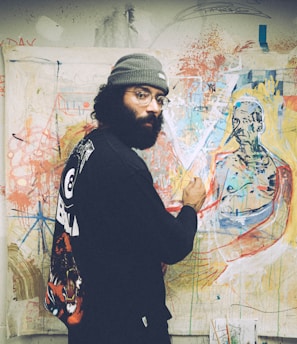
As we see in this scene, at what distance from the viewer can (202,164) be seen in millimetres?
2664

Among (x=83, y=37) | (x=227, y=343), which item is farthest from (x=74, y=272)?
(x=83, y=37)

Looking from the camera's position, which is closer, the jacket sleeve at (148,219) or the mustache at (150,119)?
the jacket sleeve at (148,219)

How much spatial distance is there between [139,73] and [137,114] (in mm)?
184

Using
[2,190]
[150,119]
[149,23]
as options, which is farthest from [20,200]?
[149,23]

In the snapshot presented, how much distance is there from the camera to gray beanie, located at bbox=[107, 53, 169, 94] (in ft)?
6.79

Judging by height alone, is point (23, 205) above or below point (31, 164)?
below

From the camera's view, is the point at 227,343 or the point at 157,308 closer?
the point at 157,308

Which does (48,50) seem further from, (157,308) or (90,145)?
(157,308)

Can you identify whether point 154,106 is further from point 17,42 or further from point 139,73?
point 17,42

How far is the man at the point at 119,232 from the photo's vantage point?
188 centimetres

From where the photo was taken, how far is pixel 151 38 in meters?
2.64

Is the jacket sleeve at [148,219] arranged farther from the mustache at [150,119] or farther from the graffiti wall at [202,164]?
the graffiti wall at [202,164]

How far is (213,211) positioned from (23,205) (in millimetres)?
1105

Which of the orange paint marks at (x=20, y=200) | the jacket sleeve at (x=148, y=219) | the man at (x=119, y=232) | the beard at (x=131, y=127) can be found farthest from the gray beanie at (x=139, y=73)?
the orange paint marks at (x=20, y=200)
